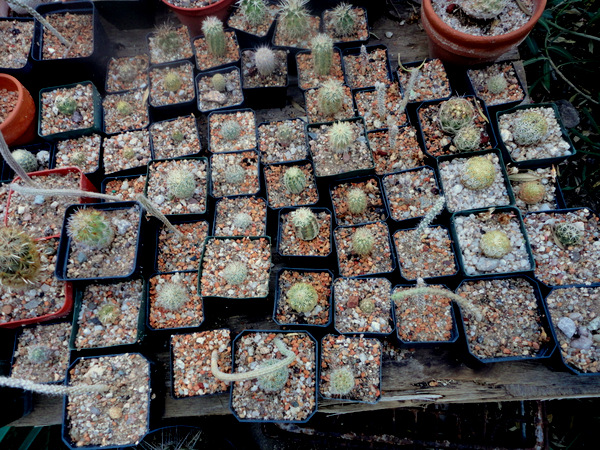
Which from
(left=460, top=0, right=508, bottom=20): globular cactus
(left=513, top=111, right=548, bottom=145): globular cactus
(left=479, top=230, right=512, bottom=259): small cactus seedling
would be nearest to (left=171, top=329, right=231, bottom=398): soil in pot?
(left=479, top=230, right=512, bottom=259): small cactus seedling

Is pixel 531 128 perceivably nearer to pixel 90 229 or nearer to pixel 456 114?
pixel 456 114

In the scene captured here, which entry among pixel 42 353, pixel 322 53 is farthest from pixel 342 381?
pixel 322 53

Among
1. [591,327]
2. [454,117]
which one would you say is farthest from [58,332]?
[591,327]

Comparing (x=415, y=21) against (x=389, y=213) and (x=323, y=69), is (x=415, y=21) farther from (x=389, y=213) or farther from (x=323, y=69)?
(x=389, y=213)

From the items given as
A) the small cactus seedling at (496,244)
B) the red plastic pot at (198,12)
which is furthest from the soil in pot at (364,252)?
the red plastic pot at (198,12)

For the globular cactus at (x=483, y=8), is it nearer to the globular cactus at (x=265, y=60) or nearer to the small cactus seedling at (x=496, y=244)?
the globular cactus at (x=265, y=60)

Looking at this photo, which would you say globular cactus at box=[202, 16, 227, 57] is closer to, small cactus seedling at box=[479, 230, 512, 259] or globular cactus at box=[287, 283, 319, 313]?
globular cactus at box=[287, 283, 319, 313]
